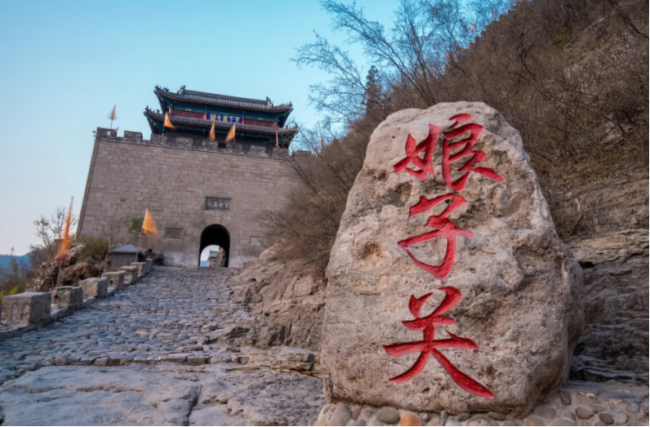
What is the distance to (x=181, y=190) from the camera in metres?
18.5

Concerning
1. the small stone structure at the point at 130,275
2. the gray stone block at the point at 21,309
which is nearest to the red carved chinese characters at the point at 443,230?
the gray stone block at the point at 21,309

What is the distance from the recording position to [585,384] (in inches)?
101

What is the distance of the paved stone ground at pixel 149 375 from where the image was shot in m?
2.78

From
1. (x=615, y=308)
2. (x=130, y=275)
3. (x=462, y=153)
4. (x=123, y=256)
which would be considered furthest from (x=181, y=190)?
(x=615, y=308)

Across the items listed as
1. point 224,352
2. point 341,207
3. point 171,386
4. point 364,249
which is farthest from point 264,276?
point 364,249

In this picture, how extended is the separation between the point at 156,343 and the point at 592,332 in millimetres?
4890

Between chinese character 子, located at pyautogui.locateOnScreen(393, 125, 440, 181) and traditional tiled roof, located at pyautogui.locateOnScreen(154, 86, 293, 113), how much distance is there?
66.9ft

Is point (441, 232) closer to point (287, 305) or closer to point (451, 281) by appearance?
point (451, 281)

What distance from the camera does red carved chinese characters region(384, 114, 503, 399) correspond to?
2.29 meters

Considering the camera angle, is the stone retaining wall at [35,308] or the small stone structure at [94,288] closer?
the stone retaining wall at [35,308]

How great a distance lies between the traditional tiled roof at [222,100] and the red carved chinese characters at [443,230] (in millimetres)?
20438

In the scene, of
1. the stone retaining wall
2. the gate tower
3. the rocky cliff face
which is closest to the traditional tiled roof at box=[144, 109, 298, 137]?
the gate tower

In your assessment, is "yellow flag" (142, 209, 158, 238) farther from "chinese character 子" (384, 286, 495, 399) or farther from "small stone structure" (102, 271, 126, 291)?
"chinese character 子" (384, 286, 495, 399)

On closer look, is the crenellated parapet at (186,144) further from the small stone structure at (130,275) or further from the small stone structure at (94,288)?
the small stone structure at (94,288)
